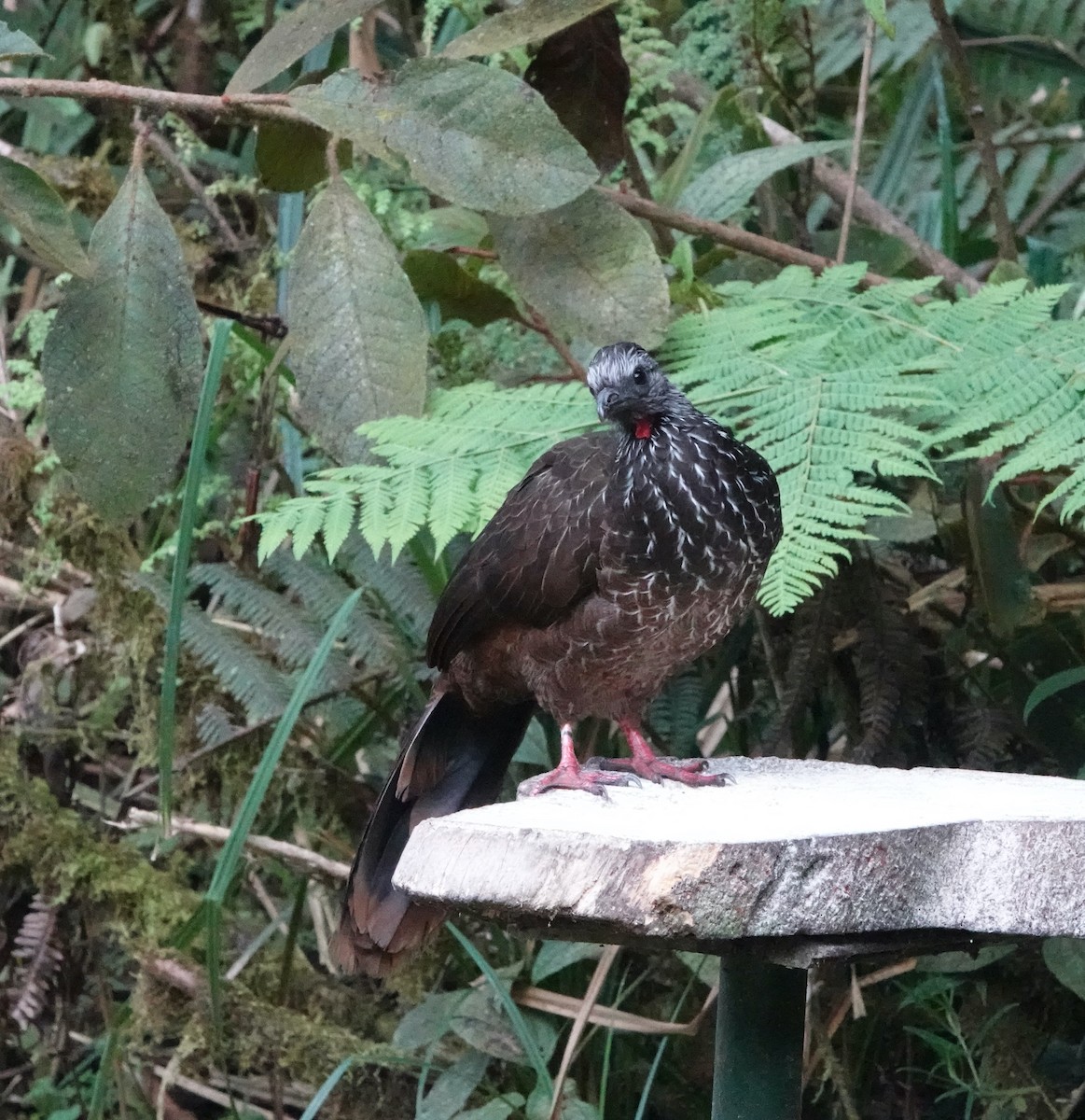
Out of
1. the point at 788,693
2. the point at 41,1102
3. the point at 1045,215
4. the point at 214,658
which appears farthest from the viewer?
the point at 1045,215

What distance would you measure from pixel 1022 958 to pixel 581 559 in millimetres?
1350

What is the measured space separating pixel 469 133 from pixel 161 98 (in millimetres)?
599

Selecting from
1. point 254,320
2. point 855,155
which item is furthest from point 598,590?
point 855,155

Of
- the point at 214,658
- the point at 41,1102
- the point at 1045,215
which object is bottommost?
the point at 41,1102

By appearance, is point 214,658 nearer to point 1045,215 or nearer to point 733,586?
point 733,586

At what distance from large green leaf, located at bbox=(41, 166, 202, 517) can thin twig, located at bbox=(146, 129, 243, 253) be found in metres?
1.27

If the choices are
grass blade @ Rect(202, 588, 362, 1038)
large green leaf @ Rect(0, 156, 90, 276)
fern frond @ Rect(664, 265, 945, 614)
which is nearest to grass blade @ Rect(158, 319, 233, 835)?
grass blade @ Rect(202, 588, 362, 1038)

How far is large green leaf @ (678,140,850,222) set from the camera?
2.94 m

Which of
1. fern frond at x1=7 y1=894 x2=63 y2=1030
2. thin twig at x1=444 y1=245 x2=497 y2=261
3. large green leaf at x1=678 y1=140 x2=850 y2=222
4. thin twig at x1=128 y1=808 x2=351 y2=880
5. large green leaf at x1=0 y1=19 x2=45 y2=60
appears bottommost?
fern frond at x1=7 y1=894 x2=63 y2=1030

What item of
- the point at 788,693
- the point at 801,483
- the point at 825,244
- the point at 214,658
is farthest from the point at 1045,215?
the point at 214,658

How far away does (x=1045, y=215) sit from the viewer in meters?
4.34

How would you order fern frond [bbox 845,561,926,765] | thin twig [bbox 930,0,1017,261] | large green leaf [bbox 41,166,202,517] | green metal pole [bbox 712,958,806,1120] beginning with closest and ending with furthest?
green metal pole [bbox 712,958,806,1120]
large green leaf [bbox 41,166,202,517]
fern frond [bbox 845,561,926,765]
thin twig [bbox 930,0,1017,261]

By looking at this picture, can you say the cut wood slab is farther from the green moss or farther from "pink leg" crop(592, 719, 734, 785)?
the green moss

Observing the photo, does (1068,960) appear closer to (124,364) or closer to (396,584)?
(396,584)
